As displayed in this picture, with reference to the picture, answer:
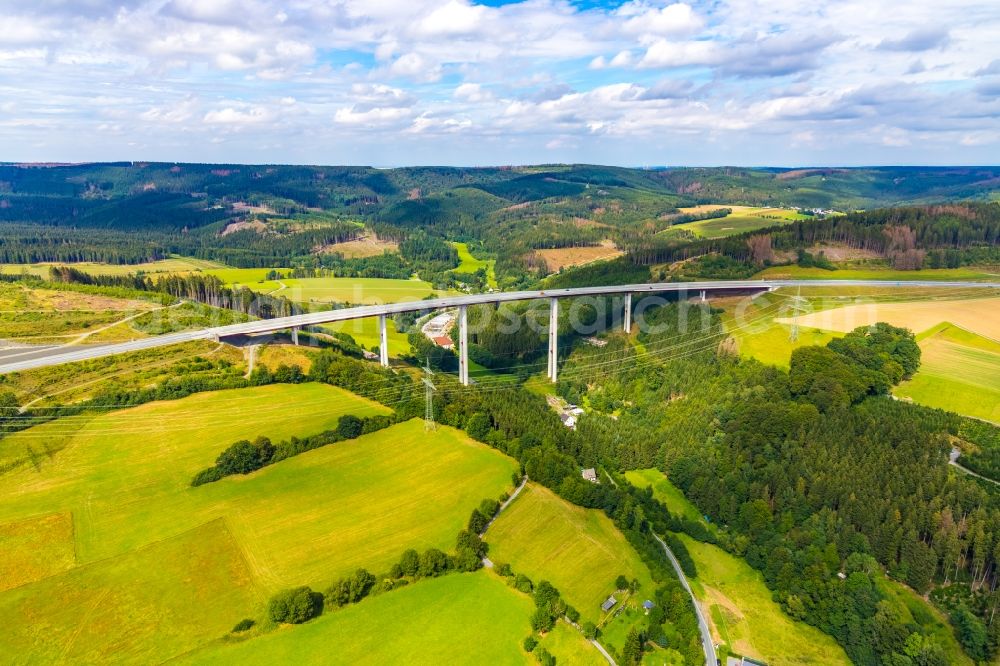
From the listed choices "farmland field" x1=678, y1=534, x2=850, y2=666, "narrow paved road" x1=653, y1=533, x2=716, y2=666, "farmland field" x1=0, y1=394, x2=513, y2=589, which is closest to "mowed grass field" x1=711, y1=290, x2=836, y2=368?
"farmland field" x1=678, y1=534, x2=850, y2=666

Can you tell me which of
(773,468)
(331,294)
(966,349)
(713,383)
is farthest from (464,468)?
(331,294)

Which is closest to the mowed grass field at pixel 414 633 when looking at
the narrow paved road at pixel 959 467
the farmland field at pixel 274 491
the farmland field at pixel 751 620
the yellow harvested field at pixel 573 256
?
the farmland field at pixel 274 491

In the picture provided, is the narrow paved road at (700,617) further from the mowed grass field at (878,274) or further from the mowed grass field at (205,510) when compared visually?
the mowed grass field at (878,274)

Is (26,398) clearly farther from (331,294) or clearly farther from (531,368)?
(331,294)

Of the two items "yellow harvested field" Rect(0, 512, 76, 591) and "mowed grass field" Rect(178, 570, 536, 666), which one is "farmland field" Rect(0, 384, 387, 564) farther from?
"mowed grass field" Rect(178, 570, 536, 666)

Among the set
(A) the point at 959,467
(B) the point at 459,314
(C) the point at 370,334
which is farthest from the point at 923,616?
(C) the point at 370,334

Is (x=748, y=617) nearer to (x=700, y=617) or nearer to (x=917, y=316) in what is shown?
(x=700, y=617)
